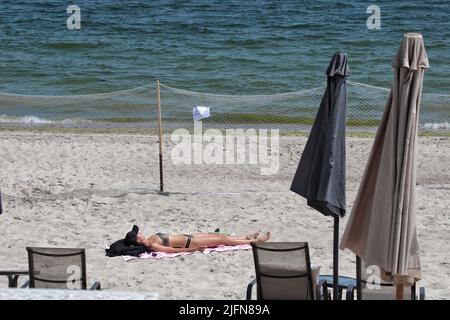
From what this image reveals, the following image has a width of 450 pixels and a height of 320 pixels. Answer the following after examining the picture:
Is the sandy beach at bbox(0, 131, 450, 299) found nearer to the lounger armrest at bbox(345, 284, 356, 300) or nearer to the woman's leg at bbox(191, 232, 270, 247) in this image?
the woman's leg at bbox(191, 232, 270, 247)

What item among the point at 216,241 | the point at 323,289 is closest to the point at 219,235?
the point at 216,241

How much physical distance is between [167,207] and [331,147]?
201 inches

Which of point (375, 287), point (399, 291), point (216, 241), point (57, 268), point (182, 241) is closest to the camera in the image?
point (399, 291)

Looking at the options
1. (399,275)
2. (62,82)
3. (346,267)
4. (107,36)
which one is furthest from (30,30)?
(399,275)

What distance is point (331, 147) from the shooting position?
7.87 meters

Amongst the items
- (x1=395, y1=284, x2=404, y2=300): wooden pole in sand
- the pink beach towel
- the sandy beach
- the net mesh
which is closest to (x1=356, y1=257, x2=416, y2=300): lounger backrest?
(x1=395, y1=284, x2=404, y2=300): wooden pole in sand

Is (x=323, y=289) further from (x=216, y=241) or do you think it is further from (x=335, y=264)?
(x=216, y=241)

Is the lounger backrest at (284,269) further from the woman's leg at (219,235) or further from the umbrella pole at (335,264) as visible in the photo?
the woman's leg at (219,235)

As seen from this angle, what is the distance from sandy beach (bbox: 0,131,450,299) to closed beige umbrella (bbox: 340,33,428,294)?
217 cm

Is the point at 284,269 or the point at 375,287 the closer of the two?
the point at 284,269

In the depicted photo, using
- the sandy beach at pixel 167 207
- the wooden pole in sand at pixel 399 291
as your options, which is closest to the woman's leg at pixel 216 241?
the sandy beach at pixel 167 207

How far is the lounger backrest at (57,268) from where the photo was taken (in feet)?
26.6

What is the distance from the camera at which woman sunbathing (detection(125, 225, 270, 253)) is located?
10.6 metres

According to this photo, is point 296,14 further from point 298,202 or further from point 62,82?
point 298,202
